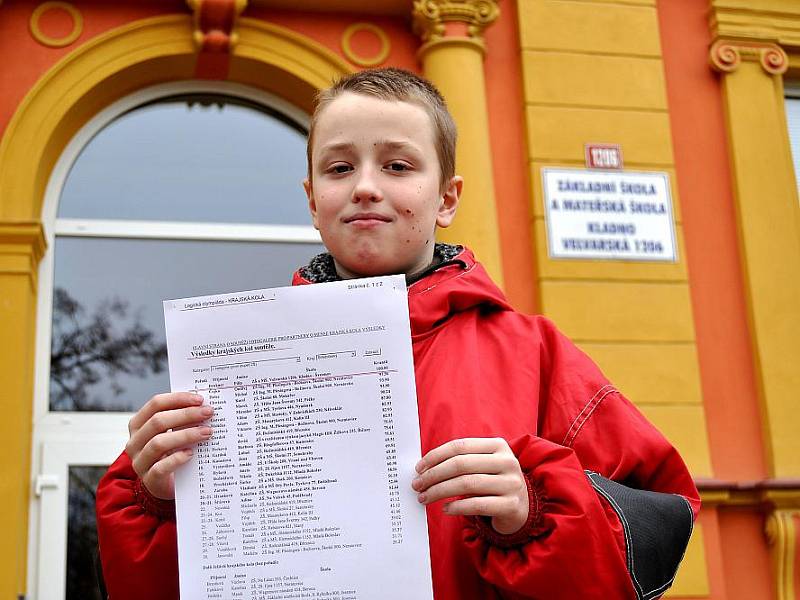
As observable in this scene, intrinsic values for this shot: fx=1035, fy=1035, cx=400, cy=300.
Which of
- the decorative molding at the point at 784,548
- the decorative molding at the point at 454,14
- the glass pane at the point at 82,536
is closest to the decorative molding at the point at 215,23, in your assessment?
the decorative molding at the point at 454,14

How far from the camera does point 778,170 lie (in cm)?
523

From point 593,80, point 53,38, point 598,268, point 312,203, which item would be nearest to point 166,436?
point 312,203

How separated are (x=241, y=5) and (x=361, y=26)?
64 cm

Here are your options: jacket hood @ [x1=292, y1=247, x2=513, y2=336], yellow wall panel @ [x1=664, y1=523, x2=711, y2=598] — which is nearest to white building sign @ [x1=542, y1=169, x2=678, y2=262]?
yellow wall panel @ [x1=664, y1=523, x2=711, y2=598]

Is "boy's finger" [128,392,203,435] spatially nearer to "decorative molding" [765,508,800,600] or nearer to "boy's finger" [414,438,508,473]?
"boy's finger" [414,438,508,473]

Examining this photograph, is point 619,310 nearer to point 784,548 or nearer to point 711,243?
point 711,243

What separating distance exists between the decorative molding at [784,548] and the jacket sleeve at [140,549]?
391cm

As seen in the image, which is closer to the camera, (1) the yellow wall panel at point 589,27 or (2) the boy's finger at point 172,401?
(2) the boy's finger at point 172,401

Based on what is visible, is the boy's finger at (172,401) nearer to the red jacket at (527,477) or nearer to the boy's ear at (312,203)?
the red jacket at (527,477)

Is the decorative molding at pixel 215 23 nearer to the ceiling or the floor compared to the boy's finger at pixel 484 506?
nearer to the ceiling

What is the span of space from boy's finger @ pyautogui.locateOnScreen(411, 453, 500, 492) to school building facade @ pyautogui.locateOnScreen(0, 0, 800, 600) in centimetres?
351

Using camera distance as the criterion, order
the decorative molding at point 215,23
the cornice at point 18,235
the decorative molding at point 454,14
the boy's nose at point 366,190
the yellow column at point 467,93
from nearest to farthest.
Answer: the boy's nose at point 366,190
the cornice at point 18,235
the yellow column at point 467,93
the decorative molding at point 215,23
the decorative molding at point 454,14

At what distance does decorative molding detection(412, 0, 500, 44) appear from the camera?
4.98m

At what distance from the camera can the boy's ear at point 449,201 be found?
1.65 m
